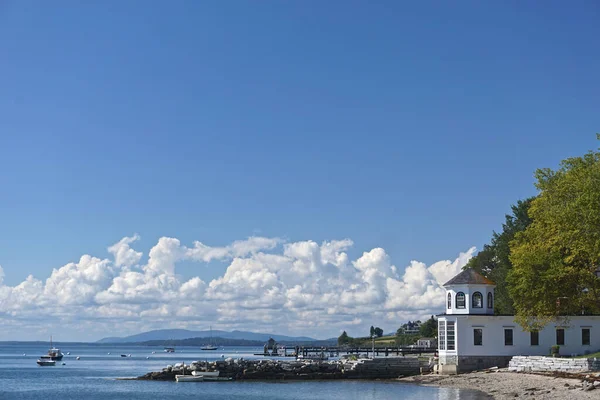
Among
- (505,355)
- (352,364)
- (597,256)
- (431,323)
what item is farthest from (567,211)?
(431,323)

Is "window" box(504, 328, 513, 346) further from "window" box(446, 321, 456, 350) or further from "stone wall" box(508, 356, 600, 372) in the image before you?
"window" box(446, 321, 456, 350)

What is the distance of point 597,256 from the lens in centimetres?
4266

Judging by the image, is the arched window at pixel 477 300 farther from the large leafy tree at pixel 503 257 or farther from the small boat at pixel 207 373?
the small boat at pixel 207 373

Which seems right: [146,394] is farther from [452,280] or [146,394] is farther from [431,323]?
[431,323]

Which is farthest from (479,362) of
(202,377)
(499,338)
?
(202,377)

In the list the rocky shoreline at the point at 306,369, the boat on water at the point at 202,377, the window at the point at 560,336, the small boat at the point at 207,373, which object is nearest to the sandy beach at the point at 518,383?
the rocky shoreline at the point at 306,369

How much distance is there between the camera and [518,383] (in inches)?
1731

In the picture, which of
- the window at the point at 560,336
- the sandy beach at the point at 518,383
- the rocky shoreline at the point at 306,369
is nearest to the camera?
the sandy beach at the point at 518,383

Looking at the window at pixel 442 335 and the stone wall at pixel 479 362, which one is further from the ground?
the window at pixel 442 335

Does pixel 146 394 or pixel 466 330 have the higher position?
pixel 466 330

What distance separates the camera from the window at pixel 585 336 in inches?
2109

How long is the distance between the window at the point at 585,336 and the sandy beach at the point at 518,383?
22.0 ft

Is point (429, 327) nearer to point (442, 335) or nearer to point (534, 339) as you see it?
point (442, 335)

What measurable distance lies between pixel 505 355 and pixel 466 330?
3045 mm
